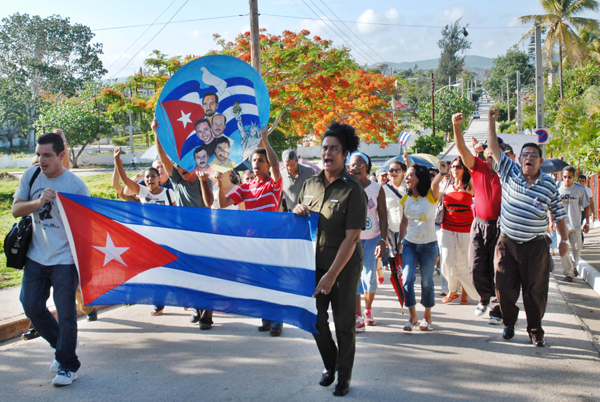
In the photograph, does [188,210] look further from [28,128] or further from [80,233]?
[28,128]

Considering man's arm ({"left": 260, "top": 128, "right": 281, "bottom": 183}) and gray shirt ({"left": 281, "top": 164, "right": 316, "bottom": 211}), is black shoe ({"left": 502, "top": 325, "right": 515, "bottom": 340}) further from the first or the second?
man's arm ({"left": 260, "top": 128, "right": 281, "bottom": 183})

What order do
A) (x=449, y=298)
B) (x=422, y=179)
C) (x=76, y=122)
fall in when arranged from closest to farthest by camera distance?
1. (x=422, y=179)
2. (x=449, y=298)
3. (x=76, y=122)

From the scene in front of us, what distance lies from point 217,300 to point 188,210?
35.1 inches

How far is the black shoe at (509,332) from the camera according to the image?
563 centimetres

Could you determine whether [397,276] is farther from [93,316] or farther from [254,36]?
[254,36]

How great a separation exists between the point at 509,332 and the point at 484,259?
0.92 metres

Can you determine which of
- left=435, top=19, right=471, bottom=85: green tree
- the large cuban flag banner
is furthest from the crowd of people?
left=435, top=19, right=471, bottom=85: green tree

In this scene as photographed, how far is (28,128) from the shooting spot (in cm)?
5794

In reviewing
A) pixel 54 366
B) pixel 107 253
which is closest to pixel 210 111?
pixel 107 253

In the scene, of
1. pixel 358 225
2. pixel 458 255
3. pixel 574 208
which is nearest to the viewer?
pixel 358 225

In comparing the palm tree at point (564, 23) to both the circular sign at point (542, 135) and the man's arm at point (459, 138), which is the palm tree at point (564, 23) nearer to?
the circular sign at point (542, 135)

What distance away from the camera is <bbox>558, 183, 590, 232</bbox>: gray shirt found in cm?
941

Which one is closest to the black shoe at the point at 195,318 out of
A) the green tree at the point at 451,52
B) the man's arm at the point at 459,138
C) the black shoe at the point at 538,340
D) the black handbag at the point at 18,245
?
the black handbag at the point at 18,245

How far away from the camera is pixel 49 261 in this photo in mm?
4547
